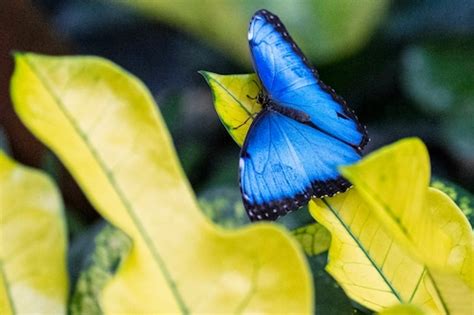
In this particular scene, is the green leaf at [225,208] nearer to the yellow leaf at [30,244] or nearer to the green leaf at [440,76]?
the yellow leaf at [30,244]

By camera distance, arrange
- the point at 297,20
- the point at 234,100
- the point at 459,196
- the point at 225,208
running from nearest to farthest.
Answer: the point at 234,100 → the point at 459,196 → the point at 225,208 → the point at 297,20

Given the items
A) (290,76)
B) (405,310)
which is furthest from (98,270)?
(405,310)

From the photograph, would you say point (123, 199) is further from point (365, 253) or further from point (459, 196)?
point (459, 196)

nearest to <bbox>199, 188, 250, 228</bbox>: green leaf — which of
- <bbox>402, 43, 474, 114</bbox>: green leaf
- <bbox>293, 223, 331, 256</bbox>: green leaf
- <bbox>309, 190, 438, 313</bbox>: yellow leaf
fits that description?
<bbox>293, 223, 331, 256</bbox>: green leaf

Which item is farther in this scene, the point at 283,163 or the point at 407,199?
the point at 283,163

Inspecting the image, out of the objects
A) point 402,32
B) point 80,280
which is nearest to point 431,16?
point 402,32

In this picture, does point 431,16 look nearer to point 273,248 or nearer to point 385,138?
point 385,138

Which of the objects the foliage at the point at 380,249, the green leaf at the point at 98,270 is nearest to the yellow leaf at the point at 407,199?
the foliage at the point at 380,249

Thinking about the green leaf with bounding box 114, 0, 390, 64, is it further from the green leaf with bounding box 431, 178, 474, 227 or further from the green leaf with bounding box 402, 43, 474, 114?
the green leaf with bounding box 431, 178, 474, 227
